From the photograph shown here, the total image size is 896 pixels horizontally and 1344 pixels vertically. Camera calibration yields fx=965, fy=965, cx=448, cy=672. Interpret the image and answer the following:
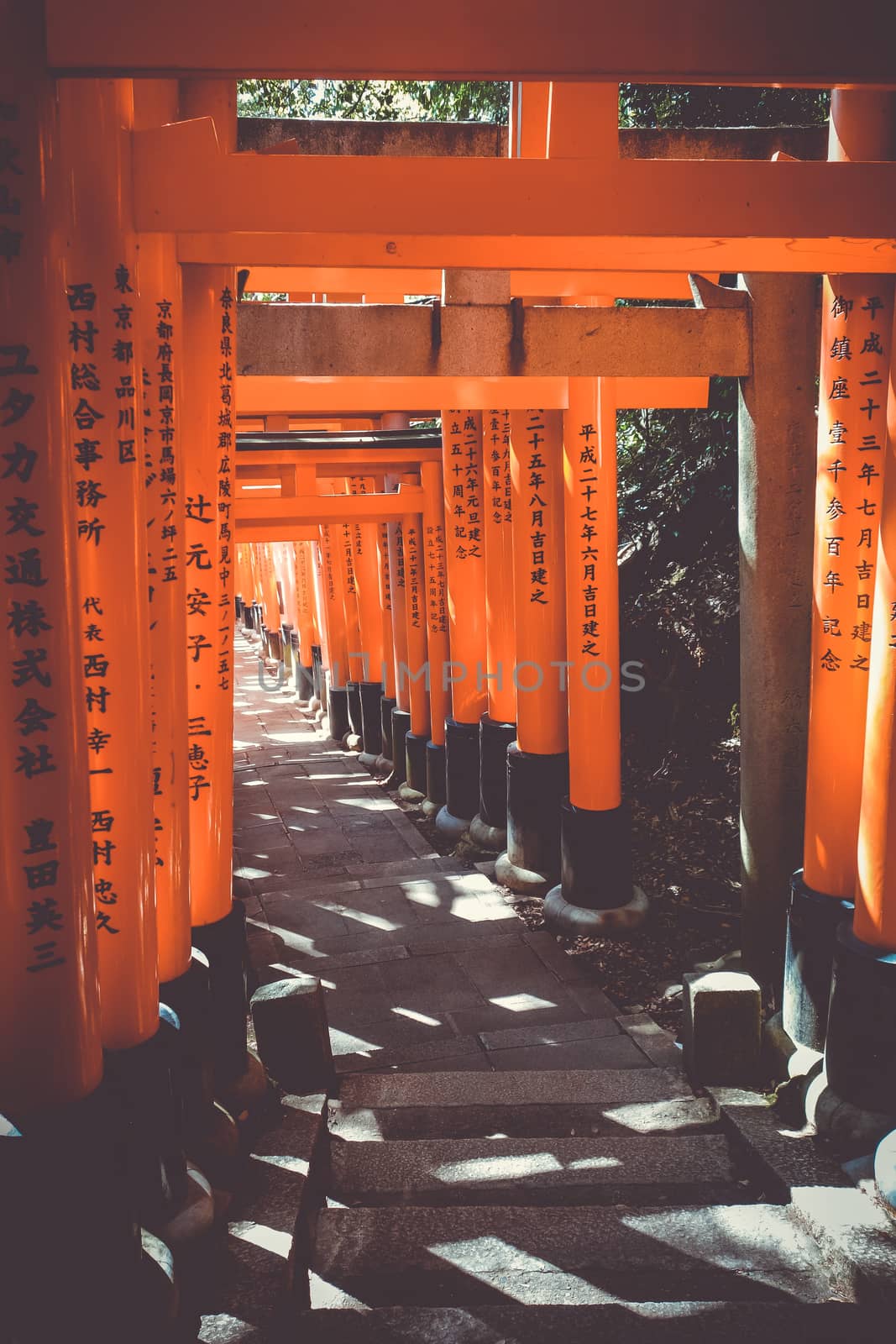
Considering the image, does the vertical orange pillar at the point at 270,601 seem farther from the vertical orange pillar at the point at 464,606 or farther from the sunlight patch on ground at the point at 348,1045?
the sunlight patch on ground at the point at 348,1045

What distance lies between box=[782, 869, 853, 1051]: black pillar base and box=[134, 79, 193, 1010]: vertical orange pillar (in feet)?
8.72

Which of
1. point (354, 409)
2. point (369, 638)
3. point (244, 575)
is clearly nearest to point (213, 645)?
point (354, 409)

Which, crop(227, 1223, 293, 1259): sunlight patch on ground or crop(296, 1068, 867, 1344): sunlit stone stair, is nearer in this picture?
crop(296, 1068, 867, 1344): sunlit stone stair

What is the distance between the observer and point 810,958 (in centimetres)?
426

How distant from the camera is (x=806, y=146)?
225 inches

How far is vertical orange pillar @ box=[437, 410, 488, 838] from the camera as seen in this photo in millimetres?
8906

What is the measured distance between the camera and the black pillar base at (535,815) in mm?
7496

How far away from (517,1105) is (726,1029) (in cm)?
99

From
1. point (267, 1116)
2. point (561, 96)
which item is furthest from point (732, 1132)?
point (561, 96)

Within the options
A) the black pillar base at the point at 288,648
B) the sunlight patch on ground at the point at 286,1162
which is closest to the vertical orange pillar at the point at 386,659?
the sunlight patch on ground at the point at 286,1162

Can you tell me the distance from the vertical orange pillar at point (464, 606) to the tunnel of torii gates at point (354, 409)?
2.01 m

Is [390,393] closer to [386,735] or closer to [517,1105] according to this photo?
[517,1105]

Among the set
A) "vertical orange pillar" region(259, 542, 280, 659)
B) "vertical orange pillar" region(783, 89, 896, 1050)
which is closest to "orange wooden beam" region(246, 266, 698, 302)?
"vertical orange pillar" region(783, 89, 896, 1050)

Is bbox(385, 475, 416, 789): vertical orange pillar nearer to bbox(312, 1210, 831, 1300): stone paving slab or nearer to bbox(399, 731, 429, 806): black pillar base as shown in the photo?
bbox(399, 731, 429, 806): black pillar base
